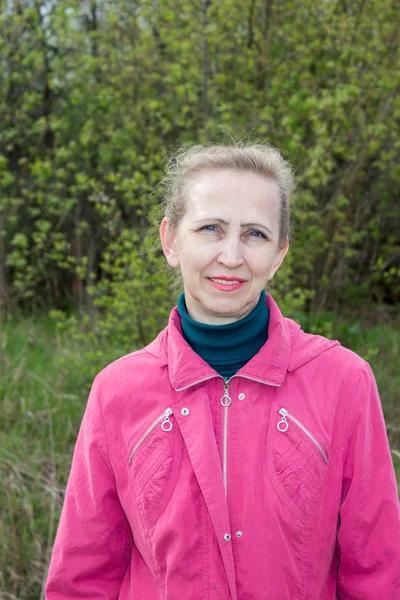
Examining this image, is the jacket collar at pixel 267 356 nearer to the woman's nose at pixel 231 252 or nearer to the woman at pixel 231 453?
the woman at pixel 231 453

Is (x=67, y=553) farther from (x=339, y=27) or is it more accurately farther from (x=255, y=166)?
(x=339, y=27)

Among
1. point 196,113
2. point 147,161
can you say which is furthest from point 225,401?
point 147,161

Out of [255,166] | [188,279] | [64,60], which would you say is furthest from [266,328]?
[64,60]

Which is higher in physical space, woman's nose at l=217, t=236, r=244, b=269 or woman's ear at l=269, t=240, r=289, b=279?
woman's nose at l=217, t=236, r=244, b=269

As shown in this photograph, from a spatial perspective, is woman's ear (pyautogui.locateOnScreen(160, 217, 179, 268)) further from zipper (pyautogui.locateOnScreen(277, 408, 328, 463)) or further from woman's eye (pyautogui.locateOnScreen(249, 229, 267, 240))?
zipper (pyautogui.locateOnScreen(277, 408, 328, 463))

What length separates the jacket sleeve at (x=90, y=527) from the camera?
6.24ft

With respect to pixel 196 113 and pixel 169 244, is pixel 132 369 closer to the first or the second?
pixel 169 244

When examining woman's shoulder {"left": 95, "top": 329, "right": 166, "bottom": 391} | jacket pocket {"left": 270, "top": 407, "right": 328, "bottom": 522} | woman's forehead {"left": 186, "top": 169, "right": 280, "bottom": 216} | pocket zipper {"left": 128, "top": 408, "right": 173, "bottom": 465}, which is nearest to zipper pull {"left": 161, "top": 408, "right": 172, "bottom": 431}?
pocket zipper {"left": 128, "top": 408, "right": 173, "bottom": 465}

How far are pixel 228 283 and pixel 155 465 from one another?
489 millimetres

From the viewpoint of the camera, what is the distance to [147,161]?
5.95 m

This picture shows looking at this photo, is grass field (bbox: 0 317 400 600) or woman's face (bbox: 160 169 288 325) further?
grass field (bbox: 0 317 400 600)

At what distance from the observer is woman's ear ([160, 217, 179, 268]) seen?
208cm

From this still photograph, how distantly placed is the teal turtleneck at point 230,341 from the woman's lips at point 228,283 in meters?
0.09

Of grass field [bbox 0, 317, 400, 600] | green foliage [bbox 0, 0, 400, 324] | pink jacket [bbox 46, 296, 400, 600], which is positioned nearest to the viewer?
pink jacket [bbox 46, 296, 400, 600]
